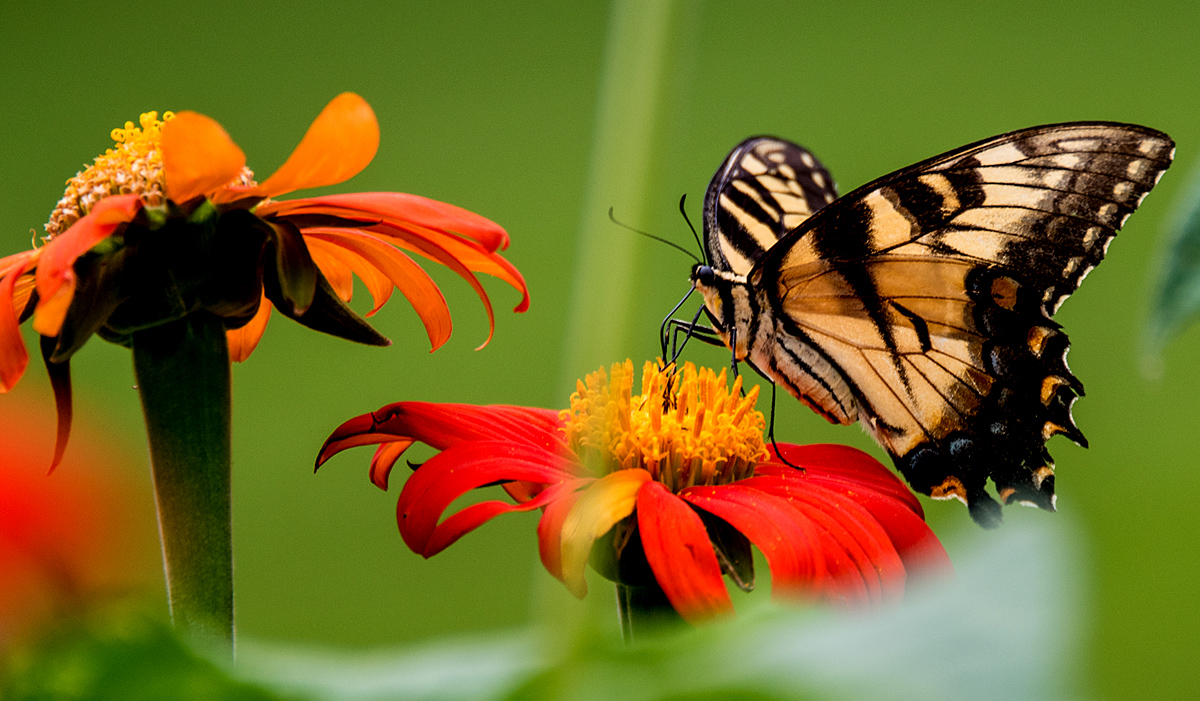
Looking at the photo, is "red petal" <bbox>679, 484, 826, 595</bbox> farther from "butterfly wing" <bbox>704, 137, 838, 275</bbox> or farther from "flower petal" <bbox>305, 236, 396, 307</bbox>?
"butterfly wing" <bbox>704, 137, 838, 275</bbox>

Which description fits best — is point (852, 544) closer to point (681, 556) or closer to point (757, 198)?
point (681, 556)

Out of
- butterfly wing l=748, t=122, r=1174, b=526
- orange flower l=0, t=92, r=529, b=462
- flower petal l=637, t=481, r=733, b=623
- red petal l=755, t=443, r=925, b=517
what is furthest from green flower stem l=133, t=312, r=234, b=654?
butterfly wing l=748, t=122, r=1174, b=526

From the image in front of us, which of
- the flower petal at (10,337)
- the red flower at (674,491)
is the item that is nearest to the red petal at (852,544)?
the red flower at (674,491)

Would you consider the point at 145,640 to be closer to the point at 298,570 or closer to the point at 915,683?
the point at 915,683

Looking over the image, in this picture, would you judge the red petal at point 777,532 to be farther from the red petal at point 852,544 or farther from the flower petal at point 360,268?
the flower petal at point 360,268

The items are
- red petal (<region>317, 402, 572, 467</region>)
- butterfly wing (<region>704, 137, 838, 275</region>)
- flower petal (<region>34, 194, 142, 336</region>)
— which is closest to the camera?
flower petal (<region>34, 194, 142, 336</region>)

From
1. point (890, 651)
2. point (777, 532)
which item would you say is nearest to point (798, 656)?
point (890, 651)
